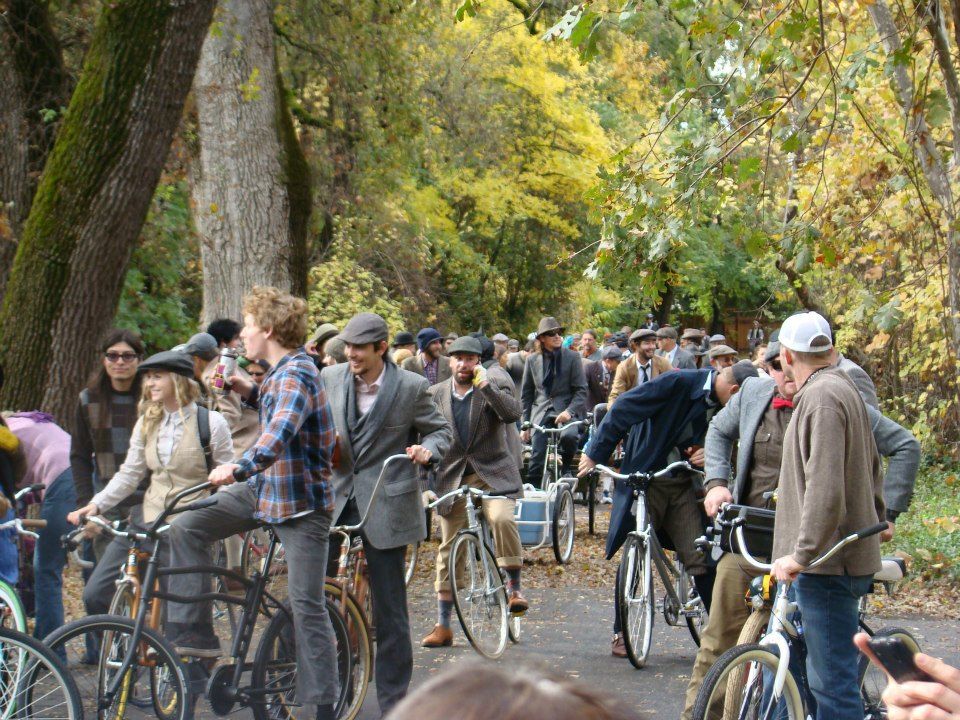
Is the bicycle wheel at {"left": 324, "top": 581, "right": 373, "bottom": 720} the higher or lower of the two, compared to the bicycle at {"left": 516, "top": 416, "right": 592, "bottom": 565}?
lower

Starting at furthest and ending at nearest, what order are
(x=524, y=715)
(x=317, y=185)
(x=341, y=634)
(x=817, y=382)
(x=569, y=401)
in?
(x=317, y=185) < (x=569, y=401) < (x=341, y=634) < (x=817, y=382) < (x=524, y=715)

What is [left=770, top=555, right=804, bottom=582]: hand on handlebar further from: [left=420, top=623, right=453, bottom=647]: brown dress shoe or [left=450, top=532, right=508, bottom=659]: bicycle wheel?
[left=420, top=623, right=453, bottom=647]: brown dress shoe

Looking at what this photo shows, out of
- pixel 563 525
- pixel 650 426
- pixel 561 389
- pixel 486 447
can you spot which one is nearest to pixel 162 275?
pixel 561 389

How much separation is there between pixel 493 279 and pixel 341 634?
27019 millimetres

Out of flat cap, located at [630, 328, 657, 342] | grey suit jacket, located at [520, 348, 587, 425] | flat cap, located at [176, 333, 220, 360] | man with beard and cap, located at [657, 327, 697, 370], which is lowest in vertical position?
flat cap, located at [176, 333, 220, 360]

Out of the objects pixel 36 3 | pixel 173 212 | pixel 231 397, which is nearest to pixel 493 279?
pixel 173 212

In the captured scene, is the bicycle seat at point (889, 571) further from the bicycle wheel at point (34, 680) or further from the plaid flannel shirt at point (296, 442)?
the bicycle wheel at point (34, 680)

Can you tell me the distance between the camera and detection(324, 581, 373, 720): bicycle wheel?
659 cm

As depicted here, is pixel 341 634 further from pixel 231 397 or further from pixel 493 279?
pixel 493 279

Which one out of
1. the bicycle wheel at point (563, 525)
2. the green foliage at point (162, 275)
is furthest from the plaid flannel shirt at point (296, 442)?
the green foliage at point (162, 275)

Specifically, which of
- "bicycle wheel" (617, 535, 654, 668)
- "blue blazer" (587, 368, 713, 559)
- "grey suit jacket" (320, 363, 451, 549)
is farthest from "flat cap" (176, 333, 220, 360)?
"bicycle wheel" (617, 535, 654, 668)

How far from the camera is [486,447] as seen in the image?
9.12 metres

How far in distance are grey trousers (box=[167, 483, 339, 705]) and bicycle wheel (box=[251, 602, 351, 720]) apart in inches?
4.6

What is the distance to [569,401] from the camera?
14539 mm
